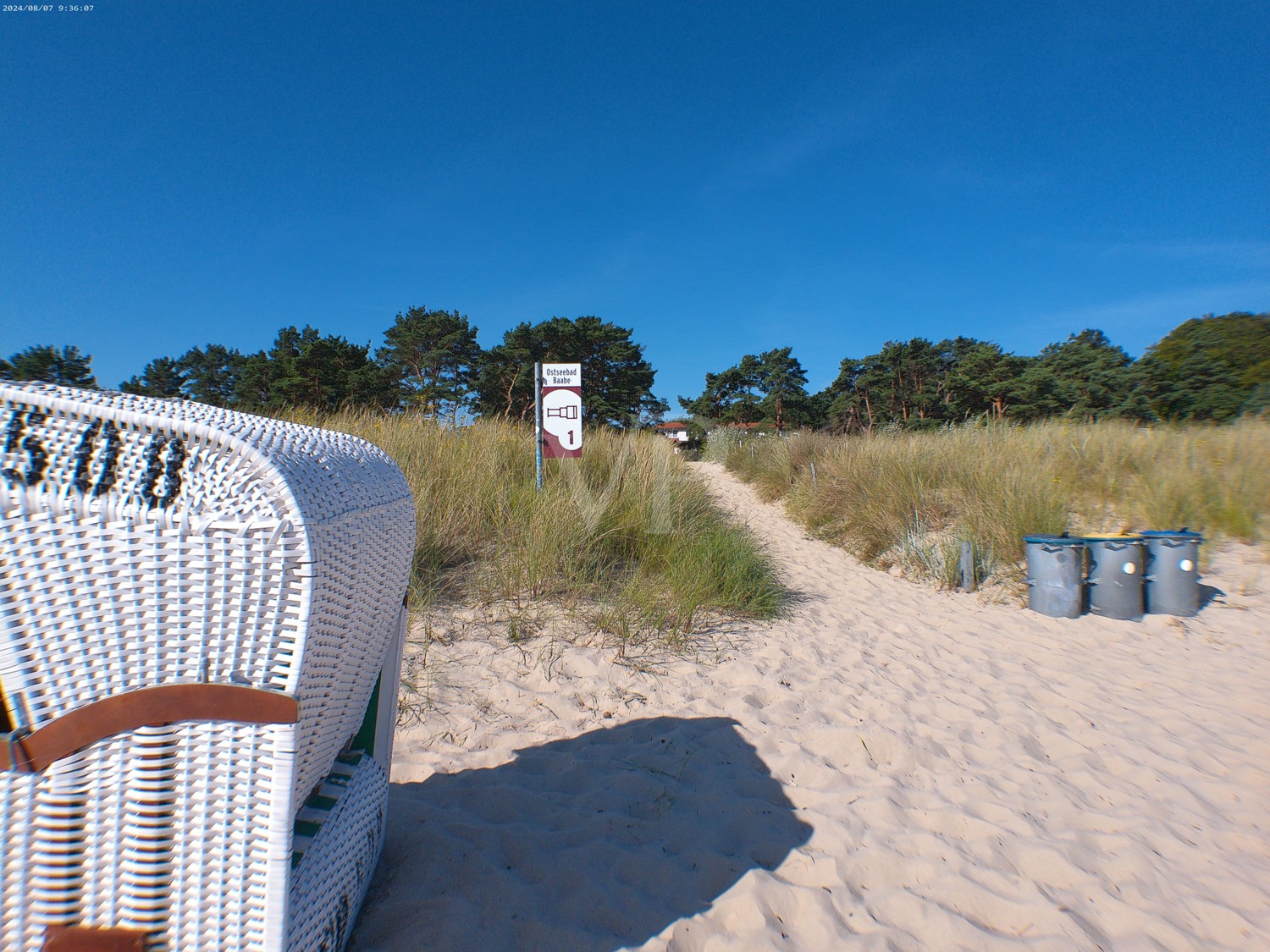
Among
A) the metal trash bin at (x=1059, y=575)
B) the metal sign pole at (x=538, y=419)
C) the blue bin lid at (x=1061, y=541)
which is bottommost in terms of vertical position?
the metal trash bin at (x=1059, y=575)

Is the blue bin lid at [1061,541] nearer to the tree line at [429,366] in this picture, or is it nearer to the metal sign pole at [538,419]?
the metal sign pole at [538,419]

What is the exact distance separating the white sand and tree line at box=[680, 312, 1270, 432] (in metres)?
9.12

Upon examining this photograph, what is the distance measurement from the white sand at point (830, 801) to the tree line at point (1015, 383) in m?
9.12

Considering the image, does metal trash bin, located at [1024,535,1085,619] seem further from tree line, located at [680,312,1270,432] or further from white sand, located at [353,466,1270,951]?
tree line, located at [680,312,1270,432]

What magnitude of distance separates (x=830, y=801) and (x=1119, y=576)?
12.6 ft

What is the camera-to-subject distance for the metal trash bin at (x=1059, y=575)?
4.43 meters

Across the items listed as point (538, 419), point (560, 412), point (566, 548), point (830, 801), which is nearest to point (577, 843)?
point (830, 801)

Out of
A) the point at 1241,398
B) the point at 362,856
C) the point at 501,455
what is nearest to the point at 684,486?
the point at 501,455

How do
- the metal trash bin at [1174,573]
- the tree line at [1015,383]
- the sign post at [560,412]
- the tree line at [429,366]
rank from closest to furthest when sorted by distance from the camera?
the metal trash bin at [1174,573], the sign post at [560,412], the tree line at [1015,383], the tree line at [429,366]

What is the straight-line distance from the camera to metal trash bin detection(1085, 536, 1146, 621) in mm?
4336

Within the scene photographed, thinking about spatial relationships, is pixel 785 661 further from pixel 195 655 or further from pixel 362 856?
pixel 195 655

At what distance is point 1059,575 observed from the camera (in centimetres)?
447

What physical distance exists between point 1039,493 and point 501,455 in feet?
18.9

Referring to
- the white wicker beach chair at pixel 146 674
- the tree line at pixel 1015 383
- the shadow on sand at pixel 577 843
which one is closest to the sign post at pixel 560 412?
the shadow on sand at pixel 577 843
